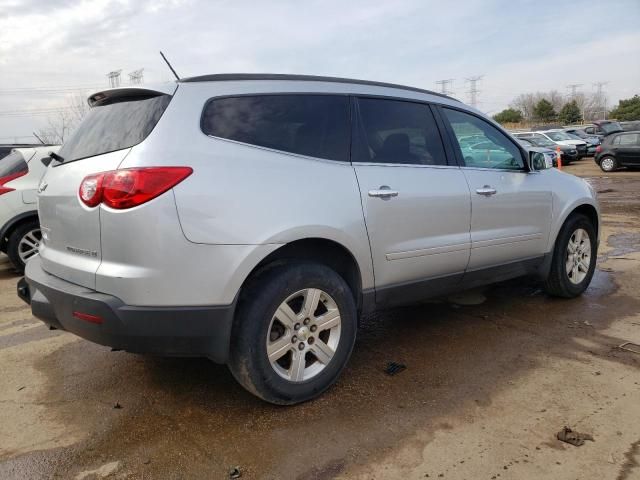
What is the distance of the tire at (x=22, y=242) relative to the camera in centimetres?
660

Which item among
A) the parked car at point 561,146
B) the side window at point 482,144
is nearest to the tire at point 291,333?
the side window at point 482,144

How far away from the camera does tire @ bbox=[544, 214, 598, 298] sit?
4859mm

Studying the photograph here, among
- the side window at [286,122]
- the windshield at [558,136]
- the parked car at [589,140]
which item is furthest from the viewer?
the parked car at [589,140]

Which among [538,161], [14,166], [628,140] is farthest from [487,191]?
[628,140]

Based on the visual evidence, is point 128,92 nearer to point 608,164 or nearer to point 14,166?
point 14,166

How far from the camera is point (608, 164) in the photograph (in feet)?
66.3

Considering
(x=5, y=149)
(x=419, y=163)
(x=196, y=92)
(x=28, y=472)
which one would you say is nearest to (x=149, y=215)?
(x=196, y=92)

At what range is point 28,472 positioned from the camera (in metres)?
2.55

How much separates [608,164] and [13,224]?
19973mm

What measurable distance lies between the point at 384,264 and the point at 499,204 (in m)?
1.31

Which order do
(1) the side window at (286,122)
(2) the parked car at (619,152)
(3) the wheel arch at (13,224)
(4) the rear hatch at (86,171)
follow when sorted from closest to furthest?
(4) the rear hatch at (86,171)
(1) the side window at (286,122)
(3) the wheel arch at (13,224)
(2) the parked car at (619,152)

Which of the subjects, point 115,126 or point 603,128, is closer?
point 115,126

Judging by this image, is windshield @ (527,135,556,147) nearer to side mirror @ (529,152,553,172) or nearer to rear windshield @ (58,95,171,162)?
side mirror @ (529,152,553,172)

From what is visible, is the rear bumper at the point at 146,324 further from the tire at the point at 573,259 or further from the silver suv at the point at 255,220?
the tire at the point at 573,259
